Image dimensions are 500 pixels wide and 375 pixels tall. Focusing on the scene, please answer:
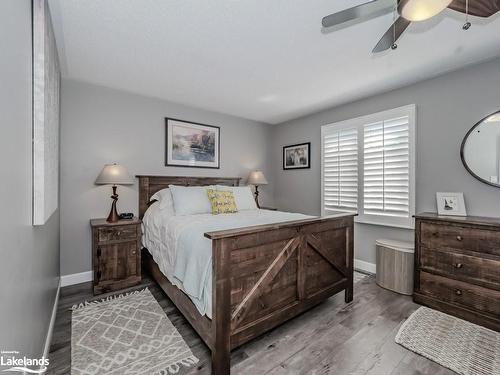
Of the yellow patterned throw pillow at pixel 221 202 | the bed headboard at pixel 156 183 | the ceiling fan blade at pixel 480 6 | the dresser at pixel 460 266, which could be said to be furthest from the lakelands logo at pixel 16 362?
the dresser at pixel 460 266

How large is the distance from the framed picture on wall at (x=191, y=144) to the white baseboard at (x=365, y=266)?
279cm

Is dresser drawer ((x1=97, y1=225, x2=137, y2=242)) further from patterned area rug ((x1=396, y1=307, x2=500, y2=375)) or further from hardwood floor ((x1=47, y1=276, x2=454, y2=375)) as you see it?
patterned area rug ((x1=396, y1=307, x2=500, y2=375))

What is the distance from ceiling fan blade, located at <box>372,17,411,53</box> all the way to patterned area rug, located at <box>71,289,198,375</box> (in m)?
2.57

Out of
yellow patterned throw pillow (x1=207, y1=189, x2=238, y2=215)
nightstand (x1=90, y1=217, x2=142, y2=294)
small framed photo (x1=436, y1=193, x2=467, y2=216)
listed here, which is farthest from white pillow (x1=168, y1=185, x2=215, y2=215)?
small framed photo (x1=436, y1=193, x2=467, y2=216)

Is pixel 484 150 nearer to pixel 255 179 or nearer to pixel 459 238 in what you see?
pixel 459 238

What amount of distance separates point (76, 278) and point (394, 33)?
405cm

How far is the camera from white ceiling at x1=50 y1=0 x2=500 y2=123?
5.68ft

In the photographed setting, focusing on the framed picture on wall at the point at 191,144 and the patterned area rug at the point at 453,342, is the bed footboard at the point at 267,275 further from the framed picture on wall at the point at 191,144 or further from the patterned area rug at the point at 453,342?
the framed picture on wall at the point at 191,144

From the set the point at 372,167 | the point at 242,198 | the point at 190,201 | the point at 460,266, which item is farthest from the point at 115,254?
the point at 460,266

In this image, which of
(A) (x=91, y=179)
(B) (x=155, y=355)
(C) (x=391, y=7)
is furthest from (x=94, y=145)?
(C) (x=391, y=7)

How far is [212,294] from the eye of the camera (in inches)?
59.0

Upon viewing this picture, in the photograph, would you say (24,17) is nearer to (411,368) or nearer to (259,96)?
(259,96)

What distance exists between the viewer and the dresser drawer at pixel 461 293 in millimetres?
2057

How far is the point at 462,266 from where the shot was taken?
2.23 m
